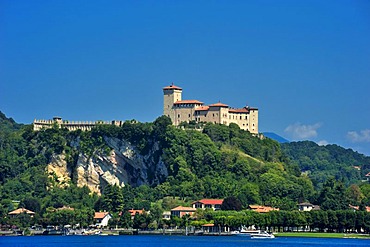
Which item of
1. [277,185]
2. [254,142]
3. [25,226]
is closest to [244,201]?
[277,185]

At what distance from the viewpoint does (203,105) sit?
12775 centimetres

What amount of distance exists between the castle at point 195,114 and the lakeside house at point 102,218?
16.4m

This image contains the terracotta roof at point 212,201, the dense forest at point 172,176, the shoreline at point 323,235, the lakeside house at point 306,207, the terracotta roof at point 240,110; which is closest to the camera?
the shoreline at point 323,235

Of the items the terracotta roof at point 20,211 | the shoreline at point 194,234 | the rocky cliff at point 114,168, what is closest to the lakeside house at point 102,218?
the shoreline at point 194,234

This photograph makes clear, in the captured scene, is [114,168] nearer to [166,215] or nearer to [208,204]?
[166,215]

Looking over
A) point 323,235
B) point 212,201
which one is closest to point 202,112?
point 212,201

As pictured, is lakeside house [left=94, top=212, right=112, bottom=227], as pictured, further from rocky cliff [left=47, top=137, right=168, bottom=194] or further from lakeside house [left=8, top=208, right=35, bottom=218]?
rocky cliff [left=47, top=137, right=168, bottom=194]

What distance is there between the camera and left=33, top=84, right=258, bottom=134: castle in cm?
12556

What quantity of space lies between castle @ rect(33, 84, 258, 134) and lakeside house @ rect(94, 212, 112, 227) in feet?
54.0

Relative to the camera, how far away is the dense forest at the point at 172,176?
114 metres

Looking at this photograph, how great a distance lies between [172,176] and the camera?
119 meters

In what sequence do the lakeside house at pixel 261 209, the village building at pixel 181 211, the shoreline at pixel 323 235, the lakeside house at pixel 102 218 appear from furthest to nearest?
the lakeside house at pixel 102 218, the lakeside house at pixel 261 209, the village building at pixel 181 211, the shoreline at pixel 323 235

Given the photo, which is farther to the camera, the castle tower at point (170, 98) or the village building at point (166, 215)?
the castle tower at point (170, 98)

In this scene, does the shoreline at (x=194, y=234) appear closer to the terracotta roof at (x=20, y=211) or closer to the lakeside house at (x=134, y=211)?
the lakeside house at (x=134, y=211)
